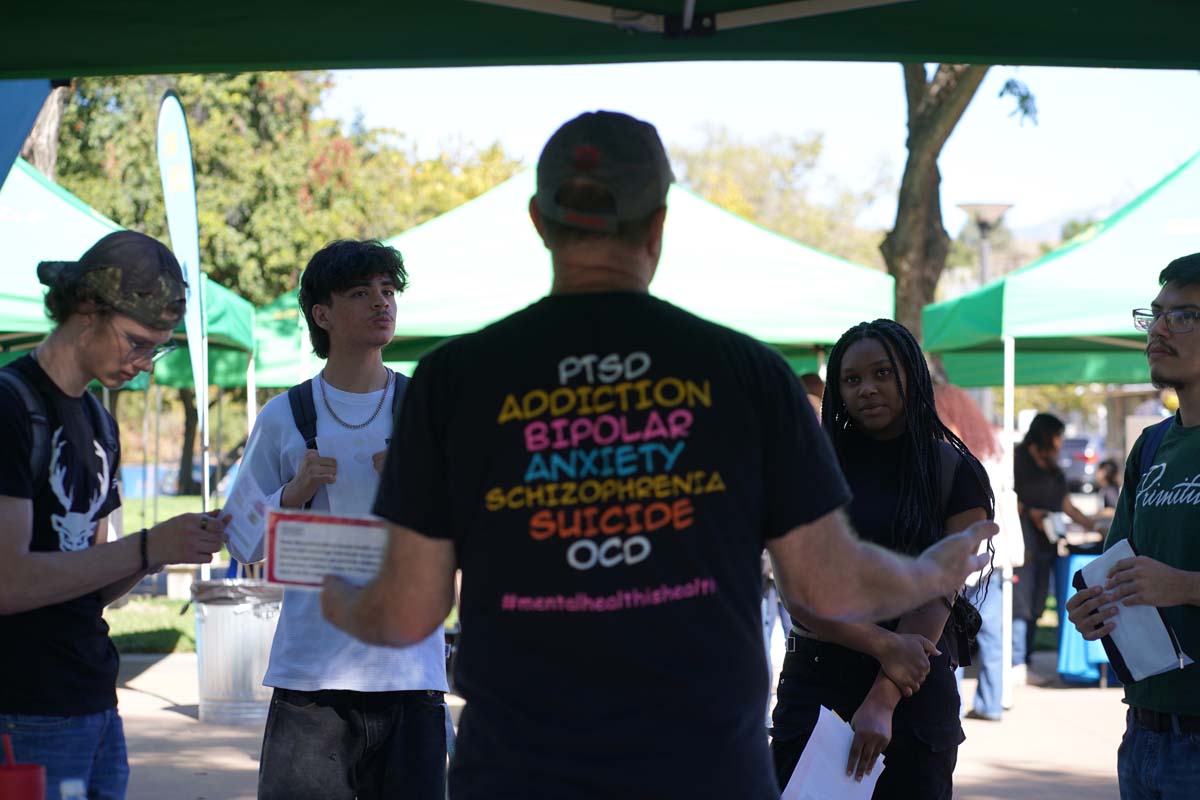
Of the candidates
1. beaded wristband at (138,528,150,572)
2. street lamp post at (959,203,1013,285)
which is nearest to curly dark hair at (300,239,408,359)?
beaded wristband at (138,528,150,572)

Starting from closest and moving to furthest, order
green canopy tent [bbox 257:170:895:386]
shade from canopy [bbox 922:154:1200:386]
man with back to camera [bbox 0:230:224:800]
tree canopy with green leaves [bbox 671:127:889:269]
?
man with back to camera [bbox 0:230:224:800] < shade from canopy [bbox 922:154:1200:386] < green canopy tent [bbox 257:170:895:386] < tree canopy with green leaves [bbox 671:127:889:269]

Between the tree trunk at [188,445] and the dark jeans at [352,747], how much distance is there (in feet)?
97.2

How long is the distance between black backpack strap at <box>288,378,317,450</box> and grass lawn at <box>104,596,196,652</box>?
7754 mm

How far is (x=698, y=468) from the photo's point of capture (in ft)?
6.63

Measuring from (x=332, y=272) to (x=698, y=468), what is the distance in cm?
178

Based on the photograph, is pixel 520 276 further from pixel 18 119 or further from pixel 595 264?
pixel 595 264

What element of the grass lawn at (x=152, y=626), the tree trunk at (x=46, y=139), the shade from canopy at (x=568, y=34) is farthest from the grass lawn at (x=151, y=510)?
the shade from canopy at (x=568, y=34)

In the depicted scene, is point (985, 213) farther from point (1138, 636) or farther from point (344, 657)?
point (344, 657)

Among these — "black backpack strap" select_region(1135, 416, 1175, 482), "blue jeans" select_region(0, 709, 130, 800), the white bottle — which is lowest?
the white bottle

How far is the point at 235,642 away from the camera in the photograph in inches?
314

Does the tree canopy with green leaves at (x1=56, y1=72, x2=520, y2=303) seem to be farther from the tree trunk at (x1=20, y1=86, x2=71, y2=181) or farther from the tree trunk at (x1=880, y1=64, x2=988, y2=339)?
the tree trunk at (x1=880, y1=64, x2=988, y2=339)

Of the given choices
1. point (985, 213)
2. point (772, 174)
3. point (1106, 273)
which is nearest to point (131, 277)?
point (1106, 273)

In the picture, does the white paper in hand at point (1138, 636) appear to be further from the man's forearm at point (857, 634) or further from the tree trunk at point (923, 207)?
the tree trunk at point (923, 207)

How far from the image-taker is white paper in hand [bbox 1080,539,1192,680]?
308 cm
